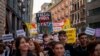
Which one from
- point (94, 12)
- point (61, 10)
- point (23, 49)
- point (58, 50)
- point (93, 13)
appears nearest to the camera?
point (58, 50)

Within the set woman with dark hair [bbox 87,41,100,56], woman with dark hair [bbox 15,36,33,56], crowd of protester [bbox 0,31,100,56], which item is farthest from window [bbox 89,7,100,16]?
woman with dark hair [bbox 87,41,100,56]

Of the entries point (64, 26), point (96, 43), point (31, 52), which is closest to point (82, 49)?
point (31, 52)

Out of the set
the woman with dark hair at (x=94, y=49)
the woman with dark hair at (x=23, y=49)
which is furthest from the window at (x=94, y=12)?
the woman with dark hair at (x=94, y=49)

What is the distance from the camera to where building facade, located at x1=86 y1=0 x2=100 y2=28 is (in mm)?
56062

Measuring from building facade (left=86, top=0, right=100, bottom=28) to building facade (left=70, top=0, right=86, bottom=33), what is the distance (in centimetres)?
290

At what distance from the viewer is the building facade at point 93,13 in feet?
184

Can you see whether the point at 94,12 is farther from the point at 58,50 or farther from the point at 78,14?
the point at 58,50

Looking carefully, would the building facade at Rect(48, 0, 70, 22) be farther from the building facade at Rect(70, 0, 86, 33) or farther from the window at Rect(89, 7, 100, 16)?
the window at Rect(89, 7, 100, 16)

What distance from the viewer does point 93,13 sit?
57.8m

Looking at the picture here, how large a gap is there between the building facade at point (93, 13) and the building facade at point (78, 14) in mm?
2898

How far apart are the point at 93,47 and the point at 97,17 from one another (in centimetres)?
5133

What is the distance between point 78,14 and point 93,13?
9528 millimetres

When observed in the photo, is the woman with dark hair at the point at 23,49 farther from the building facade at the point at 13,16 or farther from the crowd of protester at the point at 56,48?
the building facade at the point at 13,16

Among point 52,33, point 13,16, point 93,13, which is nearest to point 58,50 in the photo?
point 52,33
